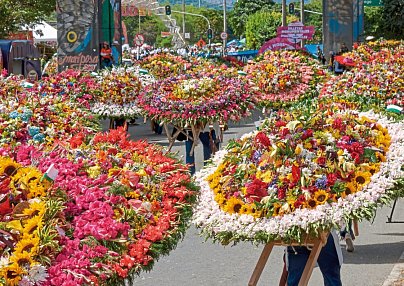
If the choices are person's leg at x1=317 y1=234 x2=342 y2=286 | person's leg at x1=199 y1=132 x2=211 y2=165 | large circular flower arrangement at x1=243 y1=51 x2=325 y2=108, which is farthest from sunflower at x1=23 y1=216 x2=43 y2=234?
large circular flower arrangement at x1=243 y1=51 x2=325 y2=108

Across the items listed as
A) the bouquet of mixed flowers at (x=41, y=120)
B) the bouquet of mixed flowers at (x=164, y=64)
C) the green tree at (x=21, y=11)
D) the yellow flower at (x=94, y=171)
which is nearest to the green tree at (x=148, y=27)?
the green tree at (x=21, y=11)

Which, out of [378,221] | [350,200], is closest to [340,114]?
[350,200]

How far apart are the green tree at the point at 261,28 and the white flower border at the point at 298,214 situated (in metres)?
72.2

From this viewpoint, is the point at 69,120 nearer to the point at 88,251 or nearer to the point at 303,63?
the point at 88,251

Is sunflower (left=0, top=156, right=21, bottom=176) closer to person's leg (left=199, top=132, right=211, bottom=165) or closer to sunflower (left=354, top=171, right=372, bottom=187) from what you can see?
sunflower (left=354, top=171, right=372, bottom=187)

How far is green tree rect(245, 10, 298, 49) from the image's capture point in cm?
7900

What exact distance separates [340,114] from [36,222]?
292 cm

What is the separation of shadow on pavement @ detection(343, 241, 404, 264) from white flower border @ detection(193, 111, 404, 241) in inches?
121

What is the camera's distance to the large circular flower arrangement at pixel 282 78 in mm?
16484

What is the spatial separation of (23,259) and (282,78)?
40.9 feet

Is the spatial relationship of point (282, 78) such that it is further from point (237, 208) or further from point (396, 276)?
point (237, 208)

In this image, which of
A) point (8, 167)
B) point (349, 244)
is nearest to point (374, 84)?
point (349, 244)

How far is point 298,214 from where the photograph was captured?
232 inches

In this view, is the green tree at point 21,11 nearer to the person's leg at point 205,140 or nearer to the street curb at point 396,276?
the person's leg at point 205,140
